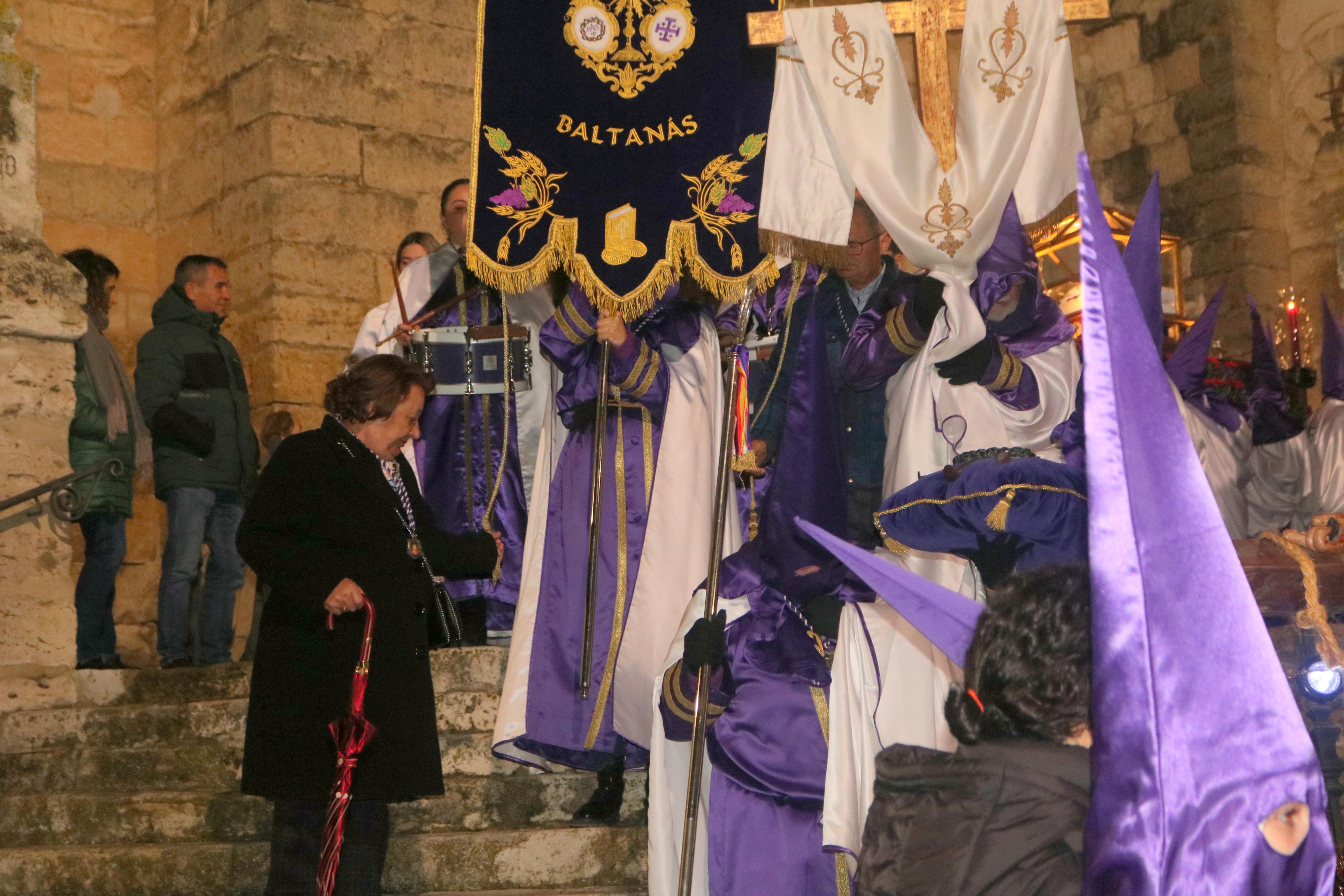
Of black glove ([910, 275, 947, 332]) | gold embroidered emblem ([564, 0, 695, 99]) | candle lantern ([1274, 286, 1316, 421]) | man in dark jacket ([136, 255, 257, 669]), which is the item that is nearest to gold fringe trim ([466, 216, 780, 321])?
gold embroidered emblem ([564, 0, 695, 99])

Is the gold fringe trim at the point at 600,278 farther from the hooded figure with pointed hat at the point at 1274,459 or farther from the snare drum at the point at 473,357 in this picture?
the hooded figure with pointed hat at the point at 1274,459

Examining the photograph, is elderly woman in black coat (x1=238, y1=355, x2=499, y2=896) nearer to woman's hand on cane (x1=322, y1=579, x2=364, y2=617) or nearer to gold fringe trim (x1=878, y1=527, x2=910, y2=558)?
woman's hand on cane (x1=322, y1=579, x2=364, y2=617)

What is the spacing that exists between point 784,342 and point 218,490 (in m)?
3.04

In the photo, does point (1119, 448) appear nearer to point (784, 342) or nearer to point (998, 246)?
point (998, 246)

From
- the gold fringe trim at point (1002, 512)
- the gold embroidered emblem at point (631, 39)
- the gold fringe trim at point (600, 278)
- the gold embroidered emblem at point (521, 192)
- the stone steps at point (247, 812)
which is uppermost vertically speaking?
the gold embroidered emblem at point (631, 39)

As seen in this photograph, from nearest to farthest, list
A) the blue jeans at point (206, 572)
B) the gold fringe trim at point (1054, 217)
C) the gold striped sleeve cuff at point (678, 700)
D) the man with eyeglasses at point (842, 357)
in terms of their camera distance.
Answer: the gold striped sleeve cuff at point (678, 700) < the gold fringe trim at point (1054, 217) < the man with eyeglasses at point (842, 357) < the blue jeans at point (206, 572)

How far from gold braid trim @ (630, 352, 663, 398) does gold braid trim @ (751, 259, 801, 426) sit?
57 cm

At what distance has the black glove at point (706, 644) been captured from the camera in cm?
320

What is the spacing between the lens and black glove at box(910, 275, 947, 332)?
142 inches

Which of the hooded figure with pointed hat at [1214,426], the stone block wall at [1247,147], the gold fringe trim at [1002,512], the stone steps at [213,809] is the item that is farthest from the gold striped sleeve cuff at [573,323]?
the stone block wall at [1247,147]

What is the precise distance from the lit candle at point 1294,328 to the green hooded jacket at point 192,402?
178 inches

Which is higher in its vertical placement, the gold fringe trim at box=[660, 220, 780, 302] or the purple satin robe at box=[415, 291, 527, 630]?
the gold fringe trim at box=[660, 220, 780, 302]

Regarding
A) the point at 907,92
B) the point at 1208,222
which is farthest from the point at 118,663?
the point at 1208,222

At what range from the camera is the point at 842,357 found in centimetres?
395
